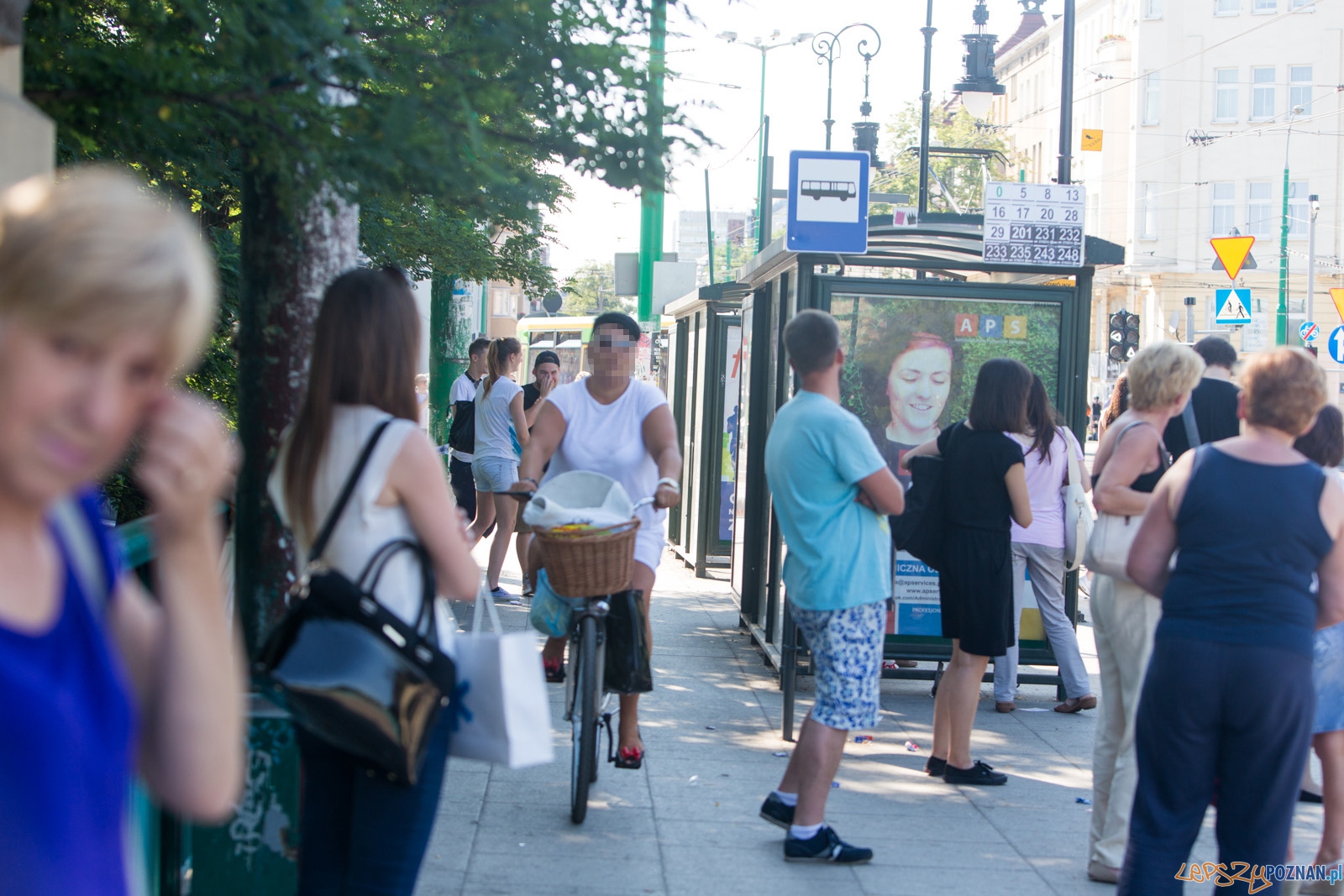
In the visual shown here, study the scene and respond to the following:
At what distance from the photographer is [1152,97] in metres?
48.2

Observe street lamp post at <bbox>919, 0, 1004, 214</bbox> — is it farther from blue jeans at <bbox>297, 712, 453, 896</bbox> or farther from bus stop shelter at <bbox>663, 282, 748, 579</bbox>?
blue jeans at <bbox>297, 712, 453, 896</bbox>

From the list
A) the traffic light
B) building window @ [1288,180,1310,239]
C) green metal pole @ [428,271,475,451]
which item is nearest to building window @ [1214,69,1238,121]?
building window @ [1288,180,1310,239]

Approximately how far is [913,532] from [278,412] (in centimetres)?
280

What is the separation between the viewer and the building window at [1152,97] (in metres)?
48.0

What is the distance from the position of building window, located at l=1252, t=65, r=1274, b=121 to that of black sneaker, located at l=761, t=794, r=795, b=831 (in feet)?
161

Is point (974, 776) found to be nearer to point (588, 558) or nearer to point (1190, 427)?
point (588, 558)

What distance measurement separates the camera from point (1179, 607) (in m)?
3.39

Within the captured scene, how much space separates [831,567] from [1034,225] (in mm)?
3225

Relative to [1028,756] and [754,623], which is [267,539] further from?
[754,623]

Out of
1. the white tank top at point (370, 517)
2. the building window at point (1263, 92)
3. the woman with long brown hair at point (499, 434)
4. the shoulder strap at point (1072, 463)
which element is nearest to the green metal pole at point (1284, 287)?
the building window at point (1263, 92)

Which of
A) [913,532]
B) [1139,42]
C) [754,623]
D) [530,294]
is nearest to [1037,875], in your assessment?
[913,532]

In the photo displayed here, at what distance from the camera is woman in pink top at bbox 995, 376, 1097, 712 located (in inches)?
255

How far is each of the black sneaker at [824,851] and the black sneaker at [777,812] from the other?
88mm

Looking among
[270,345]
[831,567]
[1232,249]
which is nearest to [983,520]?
[831,567]
